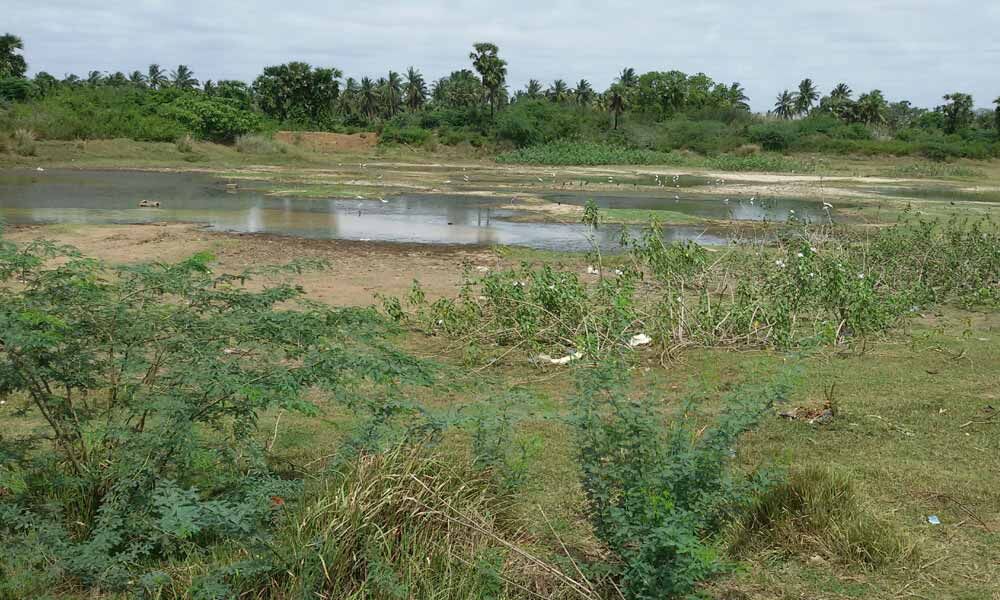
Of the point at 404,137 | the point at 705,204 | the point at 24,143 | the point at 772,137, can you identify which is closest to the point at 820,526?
the point at 705,204

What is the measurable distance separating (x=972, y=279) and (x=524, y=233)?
1135 centimetres

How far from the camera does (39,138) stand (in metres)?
46.2

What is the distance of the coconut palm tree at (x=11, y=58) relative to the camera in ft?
193

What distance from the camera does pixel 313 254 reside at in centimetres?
1675

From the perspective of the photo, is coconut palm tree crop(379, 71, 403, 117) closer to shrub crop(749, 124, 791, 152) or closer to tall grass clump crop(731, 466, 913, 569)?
shrub crop(749, 124, 791, 152)

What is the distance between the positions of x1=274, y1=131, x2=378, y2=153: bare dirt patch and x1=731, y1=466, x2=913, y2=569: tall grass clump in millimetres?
55981

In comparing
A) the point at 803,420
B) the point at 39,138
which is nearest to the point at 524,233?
the point at 803,420

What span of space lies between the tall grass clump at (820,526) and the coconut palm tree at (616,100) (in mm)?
62850

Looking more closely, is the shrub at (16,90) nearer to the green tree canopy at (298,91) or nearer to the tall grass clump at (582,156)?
the green tree canopy at (298,91)

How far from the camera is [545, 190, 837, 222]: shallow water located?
89.9 ft

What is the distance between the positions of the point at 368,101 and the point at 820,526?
87.7 metres

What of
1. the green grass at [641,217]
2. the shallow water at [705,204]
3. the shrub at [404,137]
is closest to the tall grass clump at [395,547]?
the green grass at [641,217]

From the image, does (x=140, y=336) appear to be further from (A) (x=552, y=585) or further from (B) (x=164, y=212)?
(B) (x=164, y=212)

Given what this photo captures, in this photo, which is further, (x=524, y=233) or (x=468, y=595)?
(x=524, y=233)
